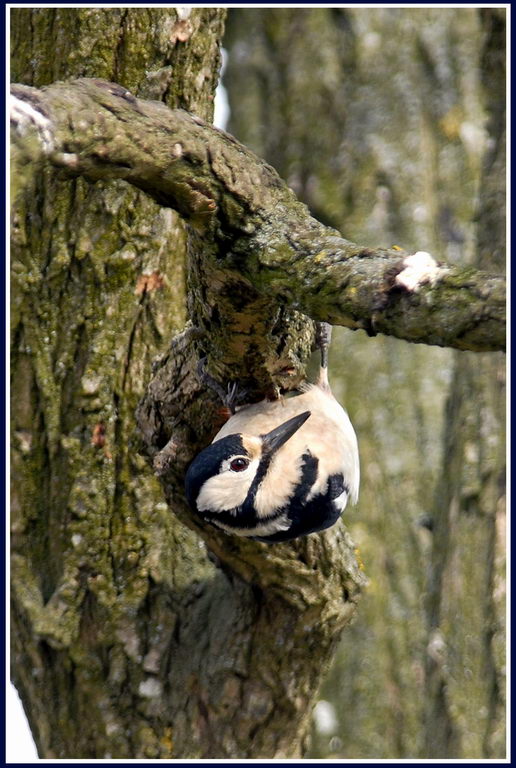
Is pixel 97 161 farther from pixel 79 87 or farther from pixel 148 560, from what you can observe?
pixel 148 560

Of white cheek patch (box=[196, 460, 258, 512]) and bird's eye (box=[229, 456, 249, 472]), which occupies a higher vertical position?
bird's eye (box=[229, 456, 249, 472])

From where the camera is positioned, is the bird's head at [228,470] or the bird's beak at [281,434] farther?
the bird's beak at [281,434]

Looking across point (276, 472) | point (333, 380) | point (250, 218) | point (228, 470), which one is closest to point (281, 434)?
point (276, 472)

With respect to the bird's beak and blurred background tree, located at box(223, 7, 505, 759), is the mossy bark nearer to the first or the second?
the bird's beak

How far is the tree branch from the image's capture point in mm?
2553

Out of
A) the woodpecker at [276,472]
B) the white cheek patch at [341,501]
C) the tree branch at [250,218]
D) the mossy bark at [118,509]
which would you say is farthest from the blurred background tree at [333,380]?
the tree branch at [250,218]

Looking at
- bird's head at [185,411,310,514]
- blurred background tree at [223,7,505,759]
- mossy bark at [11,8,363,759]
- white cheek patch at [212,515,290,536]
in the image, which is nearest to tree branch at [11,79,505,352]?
bird's head at [185,411,310,514]

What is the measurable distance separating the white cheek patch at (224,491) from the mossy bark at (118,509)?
1.60ft

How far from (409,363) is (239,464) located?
7.07 ft

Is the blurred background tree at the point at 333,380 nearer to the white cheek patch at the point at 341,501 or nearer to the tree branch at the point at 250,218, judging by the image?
the white cheek patch at the point at 341,501

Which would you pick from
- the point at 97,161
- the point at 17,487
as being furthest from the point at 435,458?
the point at 97,161

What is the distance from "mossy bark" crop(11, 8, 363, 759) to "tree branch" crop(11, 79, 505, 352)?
1.13 m

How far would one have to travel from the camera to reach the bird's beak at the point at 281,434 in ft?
Result: 12.3

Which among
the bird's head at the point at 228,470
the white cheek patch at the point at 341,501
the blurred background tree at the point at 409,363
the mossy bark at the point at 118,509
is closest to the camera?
the bird's head at the point at 228,470
